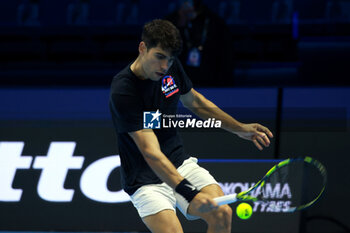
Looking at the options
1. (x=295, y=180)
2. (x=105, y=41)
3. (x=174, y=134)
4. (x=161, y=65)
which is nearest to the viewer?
(x=161, y=65)

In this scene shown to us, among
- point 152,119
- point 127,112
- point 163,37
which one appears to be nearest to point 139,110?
point 127,112

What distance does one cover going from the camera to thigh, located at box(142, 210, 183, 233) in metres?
3.43

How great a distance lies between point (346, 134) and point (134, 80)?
90.8 inches

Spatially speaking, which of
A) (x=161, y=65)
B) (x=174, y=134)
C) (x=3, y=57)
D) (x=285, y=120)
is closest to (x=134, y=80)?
(x=161, y=65)

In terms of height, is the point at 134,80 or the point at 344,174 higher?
the point at 134,80

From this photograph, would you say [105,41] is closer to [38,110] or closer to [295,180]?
[38,110]

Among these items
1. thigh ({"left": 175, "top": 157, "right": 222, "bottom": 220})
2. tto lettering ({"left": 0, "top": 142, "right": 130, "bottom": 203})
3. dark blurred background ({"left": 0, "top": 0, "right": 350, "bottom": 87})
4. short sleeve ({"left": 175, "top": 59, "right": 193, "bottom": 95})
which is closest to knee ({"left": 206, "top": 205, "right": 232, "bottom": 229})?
thigh ({"left": 175, "top": 157, "right": 222, "bottom": 220})

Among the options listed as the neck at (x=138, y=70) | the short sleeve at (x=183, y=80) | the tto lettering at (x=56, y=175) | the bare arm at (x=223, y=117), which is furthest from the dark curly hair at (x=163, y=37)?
the tto lettering at (x=56, y=175)

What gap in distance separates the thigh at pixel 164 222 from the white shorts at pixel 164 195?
0.03 meters

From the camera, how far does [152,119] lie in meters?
3.65

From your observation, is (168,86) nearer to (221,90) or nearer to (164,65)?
(164,65)

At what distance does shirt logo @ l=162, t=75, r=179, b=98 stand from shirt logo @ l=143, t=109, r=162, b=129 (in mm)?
142

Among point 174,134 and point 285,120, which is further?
point 285,120

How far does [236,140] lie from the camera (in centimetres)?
484
